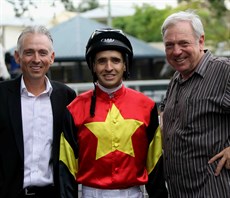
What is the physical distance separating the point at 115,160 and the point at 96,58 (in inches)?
27.1

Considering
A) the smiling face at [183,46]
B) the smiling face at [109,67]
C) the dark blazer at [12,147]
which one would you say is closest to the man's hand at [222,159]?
the smiling face at [183,46]

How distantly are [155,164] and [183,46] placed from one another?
82 centimetres

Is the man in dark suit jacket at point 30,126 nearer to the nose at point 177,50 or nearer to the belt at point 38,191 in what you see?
the belt at point 38,191

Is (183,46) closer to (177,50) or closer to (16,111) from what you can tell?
(177,50)

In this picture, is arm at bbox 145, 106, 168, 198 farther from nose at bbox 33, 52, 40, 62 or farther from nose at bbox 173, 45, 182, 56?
nose at bbox 33, 52, 40, 62

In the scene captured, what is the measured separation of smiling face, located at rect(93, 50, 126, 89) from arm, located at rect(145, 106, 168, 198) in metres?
0.37

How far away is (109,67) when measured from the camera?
3.53m

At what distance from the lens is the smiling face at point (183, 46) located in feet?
11.8

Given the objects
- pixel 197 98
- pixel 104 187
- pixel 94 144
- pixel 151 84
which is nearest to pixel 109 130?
pixel 94 144

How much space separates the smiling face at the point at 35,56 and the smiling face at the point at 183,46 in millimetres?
866

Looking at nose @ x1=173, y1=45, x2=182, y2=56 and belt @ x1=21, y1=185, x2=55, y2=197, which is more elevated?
nose @ x1=173, y1=45, x2=182, y2=56

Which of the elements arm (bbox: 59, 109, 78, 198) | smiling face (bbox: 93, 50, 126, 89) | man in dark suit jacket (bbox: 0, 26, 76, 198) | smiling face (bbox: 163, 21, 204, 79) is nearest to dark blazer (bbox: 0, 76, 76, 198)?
man in dark suit jacket (bbox: 0, 26, 76, 198)

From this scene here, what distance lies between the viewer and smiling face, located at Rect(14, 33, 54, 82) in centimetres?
382

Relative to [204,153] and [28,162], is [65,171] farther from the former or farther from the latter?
A: [204,153]
